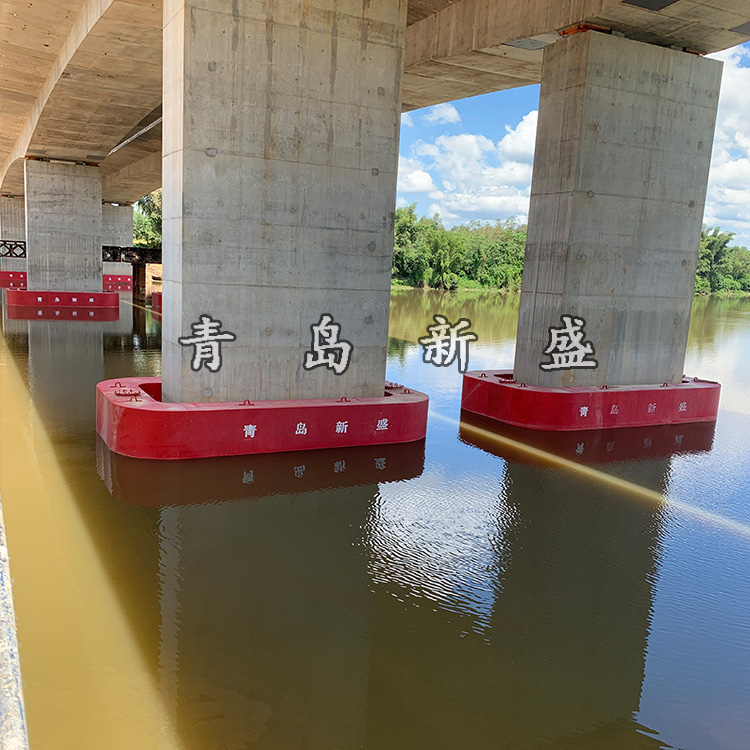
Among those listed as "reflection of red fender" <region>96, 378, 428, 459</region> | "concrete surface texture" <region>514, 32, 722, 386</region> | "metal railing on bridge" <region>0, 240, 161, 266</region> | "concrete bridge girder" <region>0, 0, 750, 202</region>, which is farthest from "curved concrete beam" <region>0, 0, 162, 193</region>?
"metal railing on bridge" <region>0, 240, 161, 266</region>

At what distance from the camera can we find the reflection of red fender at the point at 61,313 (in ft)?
91.8

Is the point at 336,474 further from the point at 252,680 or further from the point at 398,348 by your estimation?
the point at 398,348

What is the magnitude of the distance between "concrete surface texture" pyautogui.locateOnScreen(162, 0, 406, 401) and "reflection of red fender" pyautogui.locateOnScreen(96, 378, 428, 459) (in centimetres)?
56

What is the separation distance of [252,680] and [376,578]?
192 centimetres

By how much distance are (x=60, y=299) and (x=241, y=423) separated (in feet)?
76.2

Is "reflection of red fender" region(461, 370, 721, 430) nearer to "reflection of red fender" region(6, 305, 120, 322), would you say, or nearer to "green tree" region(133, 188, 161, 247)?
"reflection of red fender" region(6, 305, 120, 322)

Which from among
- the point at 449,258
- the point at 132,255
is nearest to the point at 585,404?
the point at 132,255

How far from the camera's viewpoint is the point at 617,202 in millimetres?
13148

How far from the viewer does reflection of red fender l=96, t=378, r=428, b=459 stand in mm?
9398

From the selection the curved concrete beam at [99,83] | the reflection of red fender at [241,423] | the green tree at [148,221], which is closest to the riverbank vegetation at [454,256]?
the green tree at [148,221]

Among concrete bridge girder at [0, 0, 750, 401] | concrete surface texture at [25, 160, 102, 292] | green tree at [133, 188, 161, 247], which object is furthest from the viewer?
green tree at [133, 188, 161, 247]

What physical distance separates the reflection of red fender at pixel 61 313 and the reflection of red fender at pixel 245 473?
65.7 ft

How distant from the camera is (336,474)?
946 centimetres

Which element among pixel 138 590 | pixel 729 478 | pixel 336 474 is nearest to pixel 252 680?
pixel 138 590
